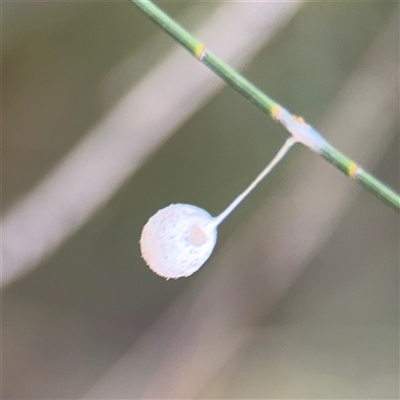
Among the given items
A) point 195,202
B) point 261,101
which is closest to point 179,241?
point 261,101

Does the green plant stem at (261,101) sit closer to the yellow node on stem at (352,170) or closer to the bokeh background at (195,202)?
the yellow node on stem at (352,170)

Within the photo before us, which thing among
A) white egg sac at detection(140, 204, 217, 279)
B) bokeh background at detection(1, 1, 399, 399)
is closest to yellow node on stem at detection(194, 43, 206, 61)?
white egg sac at detection(140, 204, 217, 279)

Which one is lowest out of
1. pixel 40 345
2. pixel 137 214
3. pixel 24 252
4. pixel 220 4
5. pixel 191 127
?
pixel 40 345

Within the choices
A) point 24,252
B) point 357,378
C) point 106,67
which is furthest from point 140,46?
point 357,378

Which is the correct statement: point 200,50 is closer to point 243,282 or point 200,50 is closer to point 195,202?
point 195,202

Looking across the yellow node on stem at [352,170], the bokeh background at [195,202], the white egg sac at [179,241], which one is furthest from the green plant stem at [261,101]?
the bokeh background at [195,202]

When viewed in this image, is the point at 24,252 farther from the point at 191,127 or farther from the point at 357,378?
the point at 357,378
